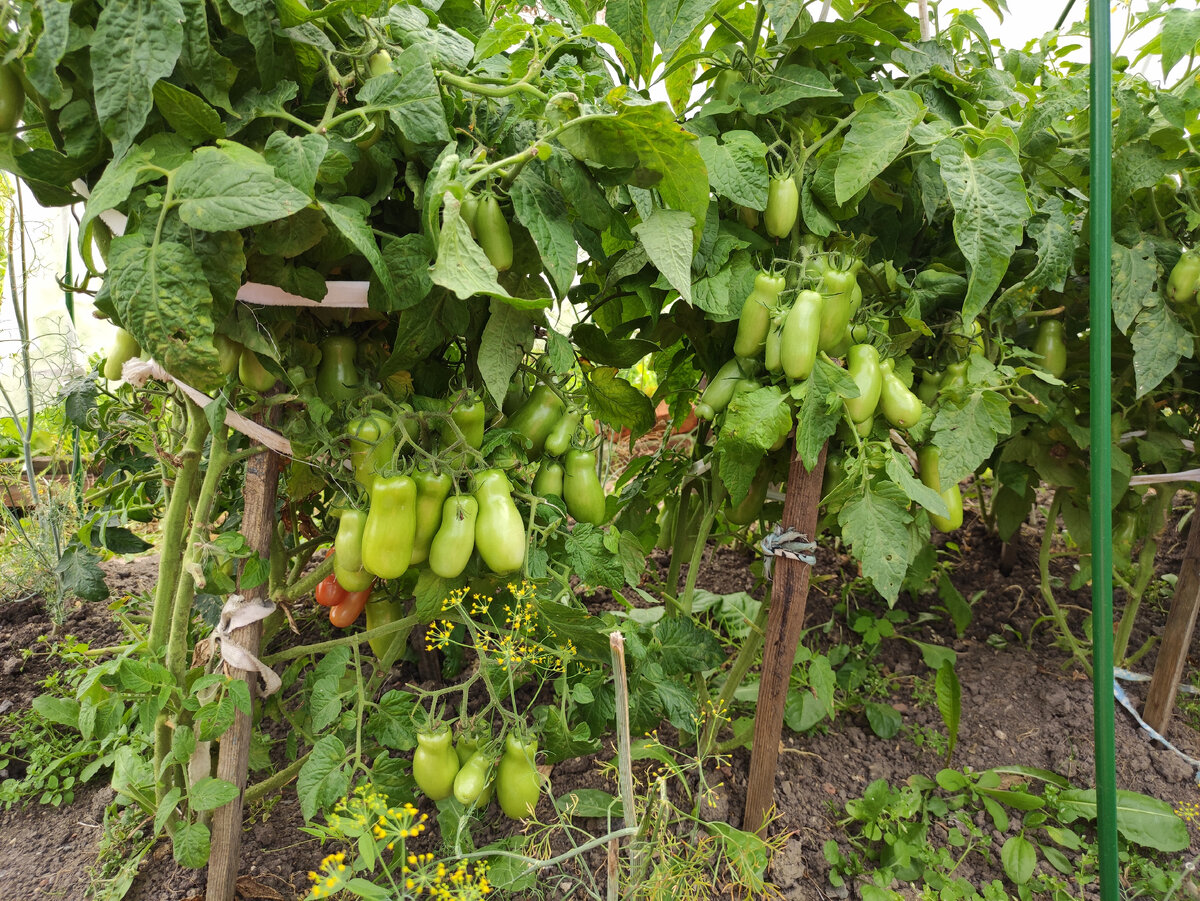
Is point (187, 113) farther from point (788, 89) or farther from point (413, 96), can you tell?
point (788, 89)

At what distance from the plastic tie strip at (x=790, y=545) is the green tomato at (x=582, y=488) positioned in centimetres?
34

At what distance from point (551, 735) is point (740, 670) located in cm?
50

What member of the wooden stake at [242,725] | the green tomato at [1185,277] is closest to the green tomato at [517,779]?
the wooden stake at [242,725]

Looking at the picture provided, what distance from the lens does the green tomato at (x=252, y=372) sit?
987 millimetres

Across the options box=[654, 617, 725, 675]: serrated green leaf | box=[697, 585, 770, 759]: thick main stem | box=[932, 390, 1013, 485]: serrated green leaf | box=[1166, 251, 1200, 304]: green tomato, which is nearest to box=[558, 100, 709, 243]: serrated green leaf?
box=[932, 390, 1013, 485]: serrated green leaf

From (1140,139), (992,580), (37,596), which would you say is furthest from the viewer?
(992,580)

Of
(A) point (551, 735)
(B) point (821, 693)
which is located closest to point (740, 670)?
(B) point (821, 693)

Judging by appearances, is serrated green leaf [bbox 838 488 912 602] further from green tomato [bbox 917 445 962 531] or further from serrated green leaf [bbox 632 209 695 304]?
serrated green leaf [bbox 632 209 695 304]

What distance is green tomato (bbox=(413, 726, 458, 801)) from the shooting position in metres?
1.11

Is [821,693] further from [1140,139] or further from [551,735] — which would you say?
[1140,139]

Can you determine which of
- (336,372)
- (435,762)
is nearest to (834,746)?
(435,762)

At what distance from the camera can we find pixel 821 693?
159 cm

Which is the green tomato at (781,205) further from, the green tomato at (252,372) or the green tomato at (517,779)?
the green tomato at (517,779)

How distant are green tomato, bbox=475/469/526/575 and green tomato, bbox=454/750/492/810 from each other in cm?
32
